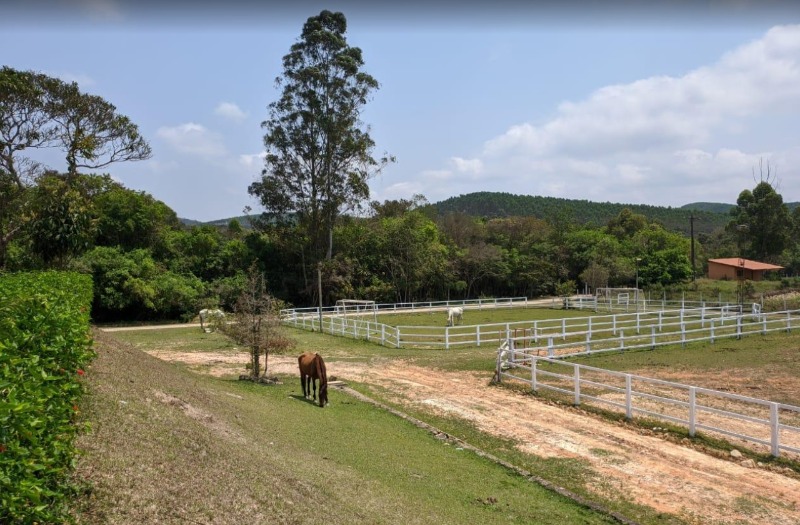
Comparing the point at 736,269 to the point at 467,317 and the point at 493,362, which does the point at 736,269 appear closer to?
the point at 467,317

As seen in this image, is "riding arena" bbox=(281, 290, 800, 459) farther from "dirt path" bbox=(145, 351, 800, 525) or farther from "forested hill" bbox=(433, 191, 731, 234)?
"forested hill" bbox=(433, 191, 731, 234)

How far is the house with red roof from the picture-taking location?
59922 mm

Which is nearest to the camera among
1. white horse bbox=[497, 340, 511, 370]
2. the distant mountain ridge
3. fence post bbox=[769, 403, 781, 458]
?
fence post bbox=[769, 403, 781, 458]

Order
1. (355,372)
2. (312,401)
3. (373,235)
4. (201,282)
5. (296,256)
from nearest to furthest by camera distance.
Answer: (312,401) → (355,372) → (201,282) → (296,256) → (373,235)

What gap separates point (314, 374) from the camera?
1148 cm

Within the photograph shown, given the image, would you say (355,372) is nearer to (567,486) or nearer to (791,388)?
(567,486)

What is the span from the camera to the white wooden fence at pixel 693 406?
8.22 meters

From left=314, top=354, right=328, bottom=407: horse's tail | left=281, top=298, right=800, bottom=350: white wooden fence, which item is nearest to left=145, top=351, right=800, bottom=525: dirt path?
left=314, top=354, right=328, bottom=407: horse's tail

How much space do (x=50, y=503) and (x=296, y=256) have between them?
44111mm

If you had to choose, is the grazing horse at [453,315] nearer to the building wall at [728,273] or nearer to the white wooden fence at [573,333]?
the white wooden fence at [573,333]

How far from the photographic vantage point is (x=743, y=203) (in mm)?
71188

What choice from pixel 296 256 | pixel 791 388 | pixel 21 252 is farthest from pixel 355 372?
pixel 296 256

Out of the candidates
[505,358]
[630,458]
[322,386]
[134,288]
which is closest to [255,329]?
[322,386]

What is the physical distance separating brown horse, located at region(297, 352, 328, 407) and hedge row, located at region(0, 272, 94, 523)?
6.70 meters
